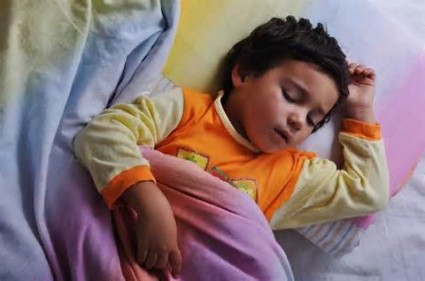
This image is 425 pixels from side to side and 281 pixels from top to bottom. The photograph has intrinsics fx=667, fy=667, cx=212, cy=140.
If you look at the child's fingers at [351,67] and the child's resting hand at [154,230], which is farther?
the child's fingers at [351,67]

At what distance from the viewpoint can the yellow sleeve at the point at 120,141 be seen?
34.4 inches

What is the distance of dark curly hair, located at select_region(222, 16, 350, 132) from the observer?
1.03 meters

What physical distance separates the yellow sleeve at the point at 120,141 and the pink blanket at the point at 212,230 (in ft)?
0.14

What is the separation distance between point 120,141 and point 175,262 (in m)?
0.18

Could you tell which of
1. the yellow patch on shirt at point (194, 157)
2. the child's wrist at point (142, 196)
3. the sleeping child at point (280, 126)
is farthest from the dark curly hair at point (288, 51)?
the child's wrist at point (142, 196)

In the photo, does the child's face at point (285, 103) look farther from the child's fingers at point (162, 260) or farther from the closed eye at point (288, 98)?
the child's fingers at point (162, 260)

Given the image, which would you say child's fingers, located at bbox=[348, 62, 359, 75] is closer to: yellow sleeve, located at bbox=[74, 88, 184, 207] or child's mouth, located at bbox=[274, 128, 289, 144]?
child's mouth, located at bbox=[274, 128, 289, 144]

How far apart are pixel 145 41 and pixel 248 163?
242 mm

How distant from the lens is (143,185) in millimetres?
872

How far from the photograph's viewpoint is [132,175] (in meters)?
0.87

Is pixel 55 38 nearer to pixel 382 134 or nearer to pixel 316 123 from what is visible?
pixel 316 123

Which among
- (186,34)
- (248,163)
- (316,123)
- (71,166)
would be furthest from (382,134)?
(71,166)

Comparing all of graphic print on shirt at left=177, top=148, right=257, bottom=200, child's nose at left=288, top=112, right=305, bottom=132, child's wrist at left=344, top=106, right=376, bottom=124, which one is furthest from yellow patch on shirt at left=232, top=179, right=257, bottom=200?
child's wrist at left=344, top=106, right=376, bottom=124

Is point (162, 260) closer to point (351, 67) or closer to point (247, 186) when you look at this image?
point (247, 186)
